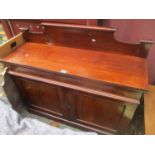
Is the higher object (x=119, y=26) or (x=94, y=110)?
(x=119, y=26)

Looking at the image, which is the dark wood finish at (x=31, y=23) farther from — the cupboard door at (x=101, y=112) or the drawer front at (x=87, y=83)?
the cupboard door at (x=101, y=112)

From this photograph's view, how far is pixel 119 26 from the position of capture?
41.9 inches

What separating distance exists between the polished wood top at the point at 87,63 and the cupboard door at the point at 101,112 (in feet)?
0.54

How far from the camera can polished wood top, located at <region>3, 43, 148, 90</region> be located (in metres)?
0.84

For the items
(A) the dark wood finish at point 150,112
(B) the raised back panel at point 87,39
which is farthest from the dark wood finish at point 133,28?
(A) the dark wood finish at point 150,112

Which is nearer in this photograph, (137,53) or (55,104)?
(137,53)

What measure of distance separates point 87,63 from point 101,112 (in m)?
0.38

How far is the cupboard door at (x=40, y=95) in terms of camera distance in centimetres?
111

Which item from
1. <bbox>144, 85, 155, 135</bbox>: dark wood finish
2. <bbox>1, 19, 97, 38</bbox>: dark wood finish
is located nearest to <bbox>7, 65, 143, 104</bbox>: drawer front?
<bbox>144, 85, 155, 135</bbox>: dark wood finish

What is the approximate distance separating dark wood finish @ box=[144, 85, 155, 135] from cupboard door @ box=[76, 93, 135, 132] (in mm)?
149
